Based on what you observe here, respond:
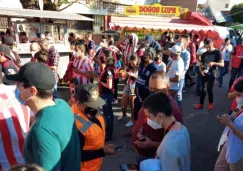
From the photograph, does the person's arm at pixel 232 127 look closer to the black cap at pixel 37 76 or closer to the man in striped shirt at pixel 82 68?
the black cap at pixel 37 76

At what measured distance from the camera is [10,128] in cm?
193

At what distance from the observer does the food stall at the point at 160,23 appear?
46.2 ft

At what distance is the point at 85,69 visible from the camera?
15.8ft

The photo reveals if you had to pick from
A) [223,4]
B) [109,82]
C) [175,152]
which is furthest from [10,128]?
[223,4]

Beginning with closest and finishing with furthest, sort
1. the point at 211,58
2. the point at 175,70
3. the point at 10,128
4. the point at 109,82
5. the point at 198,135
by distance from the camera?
the point at 10,128 → the point at 109,82 → the point at 198,135 → the point at 175,70 → the point at 211,58

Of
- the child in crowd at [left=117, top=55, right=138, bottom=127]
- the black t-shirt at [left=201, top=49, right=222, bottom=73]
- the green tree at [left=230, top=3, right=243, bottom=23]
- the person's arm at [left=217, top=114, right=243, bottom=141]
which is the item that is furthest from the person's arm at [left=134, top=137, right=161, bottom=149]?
the green tree at [left=230, top=3, right=243, bottom=23]

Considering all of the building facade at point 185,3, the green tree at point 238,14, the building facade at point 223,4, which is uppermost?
the building facade at point 223,4

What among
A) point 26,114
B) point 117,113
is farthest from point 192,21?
point 26,114

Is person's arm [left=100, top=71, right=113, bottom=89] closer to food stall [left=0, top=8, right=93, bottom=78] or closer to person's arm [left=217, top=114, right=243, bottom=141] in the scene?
person's arm [left=217, top=114, right=243, bottom=141]

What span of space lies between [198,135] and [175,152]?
11.0 feet

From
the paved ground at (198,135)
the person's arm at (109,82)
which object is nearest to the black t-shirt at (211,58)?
the paved ground at (198,135)

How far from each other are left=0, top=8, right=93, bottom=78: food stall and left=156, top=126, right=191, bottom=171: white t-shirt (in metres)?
6.33

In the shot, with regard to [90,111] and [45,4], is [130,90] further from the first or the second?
[45,4]

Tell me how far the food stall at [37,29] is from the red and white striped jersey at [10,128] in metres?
5.43
